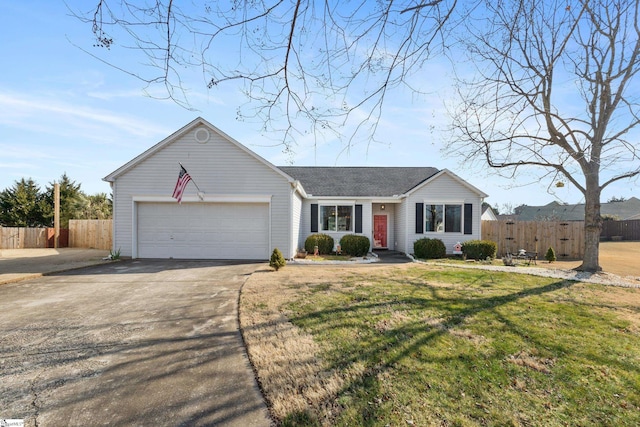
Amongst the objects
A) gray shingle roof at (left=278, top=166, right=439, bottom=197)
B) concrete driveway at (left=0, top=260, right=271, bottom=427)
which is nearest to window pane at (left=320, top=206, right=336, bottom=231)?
gray shingle roof at (left=278, top=166, right=439, bottom=197)

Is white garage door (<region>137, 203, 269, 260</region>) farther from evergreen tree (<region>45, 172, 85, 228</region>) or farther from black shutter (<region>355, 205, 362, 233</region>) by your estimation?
evergreen tree (<region>45, 172, 85, 228</region>)

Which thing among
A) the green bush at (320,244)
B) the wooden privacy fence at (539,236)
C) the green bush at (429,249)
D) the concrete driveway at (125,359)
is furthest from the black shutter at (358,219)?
the concrete driveway at (125,359)

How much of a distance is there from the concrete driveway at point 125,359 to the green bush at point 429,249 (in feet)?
32.0

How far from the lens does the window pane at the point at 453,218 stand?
50.3ft

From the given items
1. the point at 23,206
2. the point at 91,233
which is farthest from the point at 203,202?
the point at 23,206

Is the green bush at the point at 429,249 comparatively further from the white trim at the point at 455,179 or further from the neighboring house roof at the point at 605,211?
the neighboring house roof at the point at 605,211

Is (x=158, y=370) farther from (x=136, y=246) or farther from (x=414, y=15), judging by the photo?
(x=136, y=246)

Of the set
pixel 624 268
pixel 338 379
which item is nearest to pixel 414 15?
pixel 338 379

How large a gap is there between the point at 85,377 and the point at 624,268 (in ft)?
57.6

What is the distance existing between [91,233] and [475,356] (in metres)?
22.9

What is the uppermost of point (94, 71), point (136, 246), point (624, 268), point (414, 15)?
point (414, 15)

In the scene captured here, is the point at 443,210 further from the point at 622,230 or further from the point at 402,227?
the point at 622,230

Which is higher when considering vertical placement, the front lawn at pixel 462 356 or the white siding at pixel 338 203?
the white siding at pixel 338 203

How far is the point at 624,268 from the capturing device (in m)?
12.1
